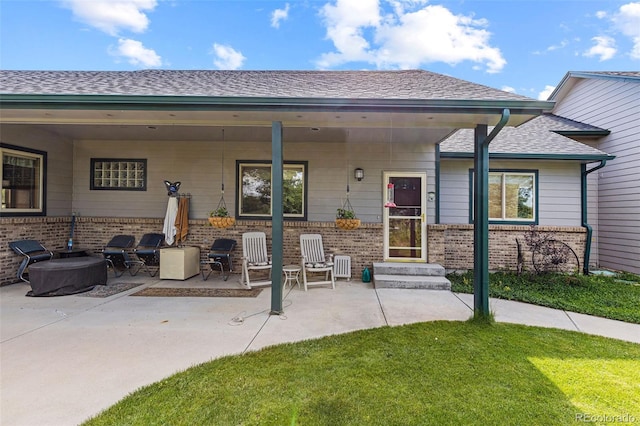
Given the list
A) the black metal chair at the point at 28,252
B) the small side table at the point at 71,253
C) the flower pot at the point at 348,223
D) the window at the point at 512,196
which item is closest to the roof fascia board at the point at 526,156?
the window at the point at 512,196

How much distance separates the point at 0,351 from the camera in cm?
312

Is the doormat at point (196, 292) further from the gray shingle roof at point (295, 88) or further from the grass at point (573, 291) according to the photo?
the grass at point (573, 291)

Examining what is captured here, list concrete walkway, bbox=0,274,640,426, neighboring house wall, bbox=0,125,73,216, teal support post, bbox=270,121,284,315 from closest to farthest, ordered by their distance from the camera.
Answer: concrete walkway, bbox=0,274,640,426 → teal support post, bbox=270,121,284,315 → neighboring house wall, bbox=0,125,73,216

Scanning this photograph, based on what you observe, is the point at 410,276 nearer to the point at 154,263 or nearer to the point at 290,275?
the point at 290,275

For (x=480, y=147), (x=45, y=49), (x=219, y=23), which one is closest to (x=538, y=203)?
(x=480, y=147)

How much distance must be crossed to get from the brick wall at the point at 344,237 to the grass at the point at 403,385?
136 inches

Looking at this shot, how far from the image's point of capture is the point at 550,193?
23.8 feet

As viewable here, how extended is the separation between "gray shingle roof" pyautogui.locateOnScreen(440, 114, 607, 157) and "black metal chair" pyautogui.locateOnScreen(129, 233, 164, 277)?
690 cm

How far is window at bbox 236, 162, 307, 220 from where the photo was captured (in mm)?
7133

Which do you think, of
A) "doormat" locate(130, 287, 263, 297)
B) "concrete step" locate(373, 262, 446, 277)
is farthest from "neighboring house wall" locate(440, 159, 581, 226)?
"doormat" locate(130, 287, 263, 297)

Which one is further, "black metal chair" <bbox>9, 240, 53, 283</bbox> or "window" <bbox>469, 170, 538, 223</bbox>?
"window" <bbox>469, 170, 538, 223</bbox>

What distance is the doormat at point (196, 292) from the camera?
17.5ft

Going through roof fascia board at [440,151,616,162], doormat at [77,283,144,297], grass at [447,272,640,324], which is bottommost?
doormat at [77,283,144,297]

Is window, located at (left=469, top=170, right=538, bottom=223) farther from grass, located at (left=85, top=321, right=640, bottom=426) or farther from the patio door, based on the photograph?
grass, located at (left=85, top=321, right=640, bottom=426)
